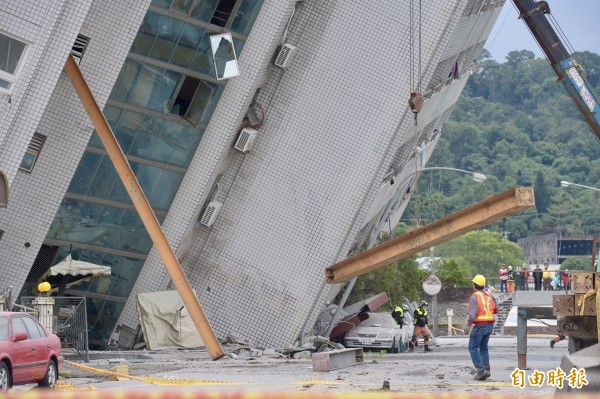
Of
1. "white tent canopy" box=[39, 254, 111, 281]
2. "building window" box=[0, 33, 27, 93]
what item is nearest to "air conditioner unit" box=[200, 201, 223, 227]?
"white tent canopy" box=[39, 254, 111, 281]

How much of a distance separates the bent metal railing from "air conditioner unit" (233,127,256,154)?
22.1 ft

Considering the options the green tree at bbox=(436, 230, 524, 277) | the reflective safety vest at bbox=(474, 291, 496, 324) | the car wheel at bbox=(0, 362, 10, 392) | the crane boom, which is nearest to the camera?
the car wheel at bbox=(0, 362, 10, 392)

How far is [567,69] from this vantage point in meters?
39.9

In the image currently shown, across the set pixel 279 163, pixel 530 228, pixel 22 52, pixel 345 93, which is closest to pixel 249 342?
pixel 279 163

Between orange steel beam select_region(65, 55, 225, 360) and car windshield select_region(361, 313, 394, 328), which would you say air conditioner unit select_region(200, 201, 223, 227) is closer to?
orange steel beam select_region(65, 55, 225, 360)

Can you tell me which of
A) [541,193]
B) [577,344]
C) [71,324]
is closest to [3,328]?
[577,344]

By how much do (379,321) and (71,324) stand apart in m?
14.1

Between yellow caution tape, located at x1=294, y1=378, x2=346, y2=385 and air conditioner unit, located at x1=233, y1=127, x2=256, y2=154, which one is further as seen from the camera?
air conditioner unit, located at x1=233, y1=127, x2=256, y2=154

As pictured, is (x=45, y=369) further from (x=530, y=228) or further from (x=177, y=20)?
(x=530, y=228)

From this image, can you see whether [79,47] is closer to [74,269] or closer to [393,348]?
[74,269]

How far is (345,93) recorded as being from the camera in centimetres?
3328

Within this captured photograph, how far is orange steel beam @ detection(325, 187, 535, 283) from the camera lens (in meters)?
20.4

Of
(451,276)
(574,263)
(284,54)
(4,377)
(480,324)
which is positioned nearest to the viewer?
(4,377)

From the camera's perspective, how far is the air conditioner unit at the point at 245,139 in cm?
3309
